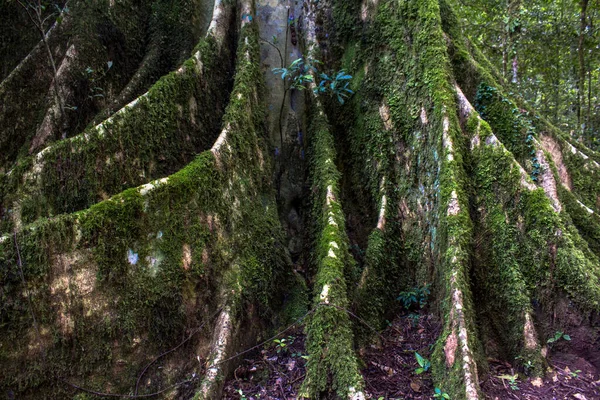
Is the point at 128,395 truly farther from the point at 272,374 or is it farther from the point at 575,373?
the point at 575,373

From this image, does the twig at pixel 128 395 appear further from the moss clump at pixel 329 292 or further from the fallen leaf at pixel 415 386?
the fallen leaf at pixel 415 386

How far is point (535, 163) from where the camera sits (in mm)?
4781

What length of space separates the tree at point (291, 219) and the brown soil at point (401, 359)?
18cm

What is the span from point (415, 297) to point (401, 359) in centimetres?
72

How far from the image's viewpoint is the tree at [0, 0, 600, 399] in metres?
3.59

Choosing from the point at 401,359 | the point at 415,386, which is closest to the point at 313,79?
the point at 401,359

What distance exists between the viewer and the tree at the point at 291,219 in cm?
359

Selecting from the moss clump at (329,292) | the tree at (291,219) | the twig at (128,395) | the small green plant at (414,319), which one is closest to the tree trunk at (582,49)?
the tree at (291,219)

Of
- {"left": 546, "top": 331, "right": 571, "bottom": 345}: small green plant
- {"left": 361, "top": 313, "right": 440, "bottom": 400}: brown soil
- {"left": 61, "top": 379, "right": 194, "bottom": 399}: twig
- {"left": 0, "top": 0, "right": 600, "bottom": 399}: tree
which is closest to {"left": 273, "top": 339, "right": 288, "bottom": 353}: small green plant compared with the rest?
{"left": 0, "top": 0, "right": 600, "bottom": 399}: tree

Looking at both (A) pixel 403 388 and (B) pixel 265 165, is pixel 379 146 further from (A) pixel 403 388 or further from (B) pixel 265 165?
(A) pixel 403 388

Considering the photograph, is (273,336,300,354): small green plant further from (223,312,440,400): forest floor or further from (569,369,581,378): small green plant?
(569,369,581,378): small green plant

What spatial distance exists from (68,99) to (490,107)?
552 centimetres

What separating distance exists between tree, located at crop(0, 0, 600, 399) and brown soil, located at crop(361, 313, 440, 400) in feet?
0.60

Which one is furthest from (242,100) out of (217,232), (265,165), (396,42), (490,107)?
(490,107)
